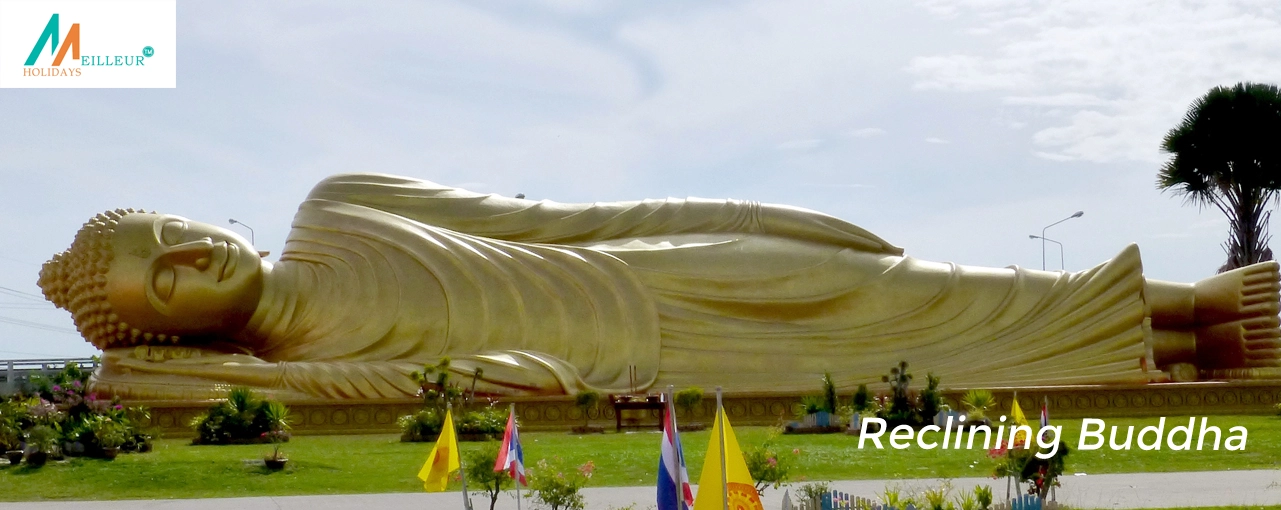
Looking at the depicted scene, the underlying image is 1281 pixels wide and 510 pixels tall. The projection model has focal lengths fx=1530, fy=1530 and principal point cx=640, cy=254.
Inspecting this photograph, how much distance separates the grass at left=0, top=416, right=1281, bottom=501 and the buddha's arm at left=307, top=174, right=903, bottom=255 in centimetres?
405

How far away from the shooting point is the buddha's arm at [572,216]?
16422 mm

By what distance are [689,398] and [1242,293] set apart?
6.19 metres

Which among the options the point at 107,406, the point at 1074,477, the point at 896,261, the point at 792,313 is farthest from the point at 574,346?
the point at 1074,477

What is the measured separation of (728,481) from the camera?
6.36 metres

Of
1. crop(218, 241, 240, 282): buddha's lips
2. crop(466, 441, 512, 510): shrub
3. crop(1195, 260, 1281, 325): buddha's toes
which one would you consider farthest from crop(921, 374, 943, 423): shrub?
crop(218, 241, 240, 282): buddha's lips

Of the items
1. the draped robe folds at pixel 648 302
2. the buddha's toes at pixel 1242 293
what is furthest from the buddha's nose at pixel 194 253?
the buddha's toes at pixel 1242 293

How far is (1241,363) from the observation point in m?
16.4

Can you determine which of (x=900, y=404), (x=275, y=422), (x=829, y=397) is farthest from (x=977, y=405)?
(x=275, y=422)

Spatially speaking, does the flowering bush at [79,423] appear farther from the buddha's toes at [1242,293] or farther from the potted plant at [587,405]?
the buddha's toes at [1242,293]

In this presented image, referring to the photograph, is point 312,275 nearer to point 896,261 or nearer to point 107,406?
point 107,406

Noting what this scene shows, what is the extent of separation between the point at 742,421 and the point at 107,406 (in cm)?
599

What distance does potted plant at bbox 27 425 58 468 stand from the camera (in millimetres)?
11406

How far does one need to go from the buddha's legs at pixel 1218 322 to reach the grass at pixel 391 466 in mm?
3581

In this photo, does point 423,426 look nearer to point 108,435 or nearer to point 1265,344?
point 108,435
